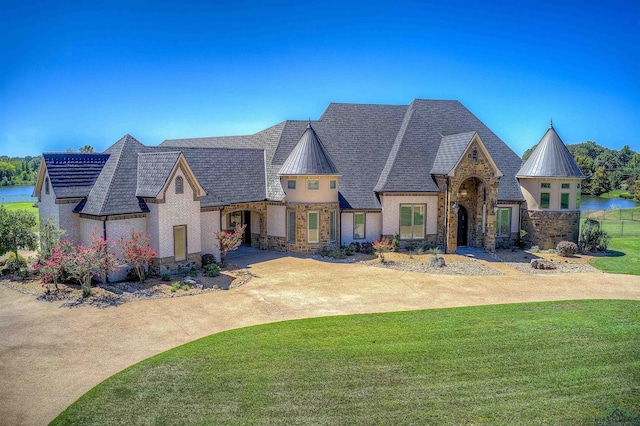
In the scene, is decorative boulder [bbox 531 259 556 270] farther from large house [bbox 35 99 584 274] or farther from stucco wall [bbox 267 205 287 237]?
stucco wall [bbox 267 205 287 237]

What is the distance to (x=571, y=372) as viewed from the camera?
13133mm

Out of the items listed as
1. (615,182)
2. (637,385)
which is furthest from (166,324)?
(615,182)

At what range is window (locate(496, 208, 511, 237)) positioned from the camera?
33.3 m

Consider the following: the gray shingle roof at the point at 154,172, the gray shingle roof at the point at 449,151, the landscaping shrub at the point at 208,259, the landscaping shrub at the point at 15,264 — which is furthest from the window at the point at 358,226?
the landscaping shrub at the point at 15,264

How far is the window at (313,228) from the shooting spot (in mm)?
30156

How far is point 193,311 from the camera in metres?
18.3

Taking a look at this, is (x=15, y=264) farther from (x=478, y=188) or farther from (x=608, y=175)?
(x=608, y=175)

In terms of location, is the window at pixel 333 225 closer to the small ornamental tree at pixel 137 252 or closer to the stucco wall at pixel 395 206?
the stucco wall at pixel 395 206

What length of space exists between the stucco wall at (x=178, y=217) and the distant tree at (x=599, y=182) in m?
91.4

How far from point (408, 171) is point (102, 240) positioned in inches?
786

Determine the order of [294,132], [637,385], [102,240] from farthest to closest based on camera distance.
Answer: [294,132] < [102,240] < [637,385]

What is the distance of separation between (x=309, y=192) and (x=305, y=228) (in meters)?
2.35

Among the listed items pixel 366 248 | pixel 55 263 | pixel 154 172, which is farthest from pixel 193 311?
pixel 366 248

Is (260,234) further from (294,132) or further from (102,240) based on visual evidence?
(102,240)
